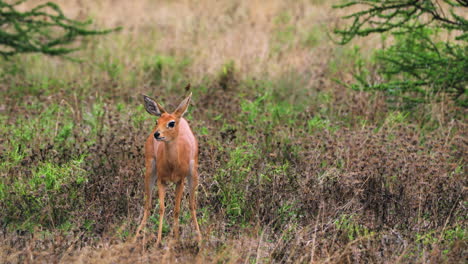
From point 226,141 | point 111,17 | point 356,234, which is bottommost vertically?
point 356,234

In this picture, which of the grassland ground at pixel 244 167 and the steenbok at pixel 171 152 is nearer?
the steenbok at pixel 171 152

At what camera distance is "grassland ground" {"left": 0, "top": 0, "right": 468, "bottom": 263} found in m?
4.73

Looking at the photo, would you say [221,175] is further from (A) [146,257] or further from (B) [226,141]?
(A) [146,257]

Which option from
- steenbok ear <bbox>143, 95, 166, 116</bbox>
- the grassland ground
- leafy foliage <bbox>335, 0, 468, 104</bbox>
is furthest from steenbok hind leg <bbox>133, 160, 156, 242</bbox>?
leafy foliage <bbox>335, 0, 468, 104</bbox>

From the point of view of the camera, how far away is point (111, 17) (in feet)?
44.1

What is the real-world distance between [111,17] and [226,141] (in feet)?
25.1

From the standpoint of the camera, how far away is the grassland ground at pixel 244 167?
4.73 m

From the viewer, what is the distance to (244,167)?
251 inches

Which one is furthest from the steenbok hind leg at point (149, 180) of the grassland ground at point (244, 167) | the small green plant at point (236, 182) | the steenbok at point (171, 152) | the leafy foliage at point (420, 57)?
the leafy foliage at point (420, 57)

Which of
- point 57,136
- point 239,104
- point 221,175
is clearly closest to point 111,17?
point 239,104

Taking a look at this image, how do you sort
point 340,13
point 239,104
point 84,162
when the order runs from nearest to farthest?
point 84,162 → point 239,104 → point 340,13

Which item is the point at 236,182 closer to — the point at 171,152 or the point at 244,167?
the point at 244,167

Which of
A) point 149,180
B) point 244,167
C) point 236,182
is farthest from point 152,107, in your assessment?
point 244,167

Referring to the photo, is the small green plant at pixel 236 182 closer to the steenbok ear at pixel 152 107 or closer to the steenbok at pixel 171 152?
the steenbok at pixel 171 152
